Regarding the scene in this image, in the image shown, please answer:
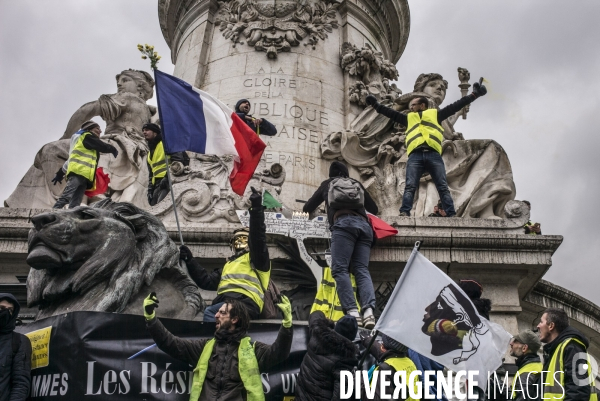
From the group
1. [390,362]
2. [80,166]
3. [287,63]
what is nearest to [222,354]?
[390,362]

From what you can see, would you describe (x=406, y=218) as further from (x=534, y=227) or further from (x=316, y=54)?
(x=316, y=54)

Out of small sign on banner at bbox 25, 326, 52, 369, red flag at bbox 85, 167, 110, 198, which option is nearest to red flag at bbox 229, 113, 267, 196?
red flag at bbox 85, 167, 110, 198

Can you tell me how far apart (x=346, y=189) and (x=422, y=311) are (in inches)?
105

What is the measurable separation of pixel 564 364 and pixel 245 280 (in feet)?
11.0

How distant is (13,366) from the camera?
267 inches

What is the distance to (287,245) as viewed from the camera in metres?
10.4

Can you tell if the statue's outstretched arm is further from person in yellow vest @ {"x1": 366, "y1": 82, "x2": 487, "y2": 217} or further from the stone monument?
person in yellow vest @ {"x1": 366, "y1": 82, "x2": 487, "y2": 217}

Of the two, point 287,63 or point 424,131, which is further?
point 287,63

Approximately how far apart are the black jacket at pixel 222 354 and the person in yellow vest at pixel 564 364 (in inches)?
84.2

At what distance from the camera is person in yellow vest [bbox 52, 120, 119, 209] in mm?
11297

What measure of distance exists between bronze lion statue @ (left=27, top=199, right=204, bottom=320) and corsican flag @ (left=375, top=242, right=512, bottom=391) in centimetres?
226

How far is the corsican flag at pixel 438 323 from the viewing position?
6945 mm

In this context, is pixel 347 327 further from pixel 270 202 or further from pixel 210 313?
pixel 270 202

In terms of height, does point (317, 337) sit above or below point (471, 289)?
below
